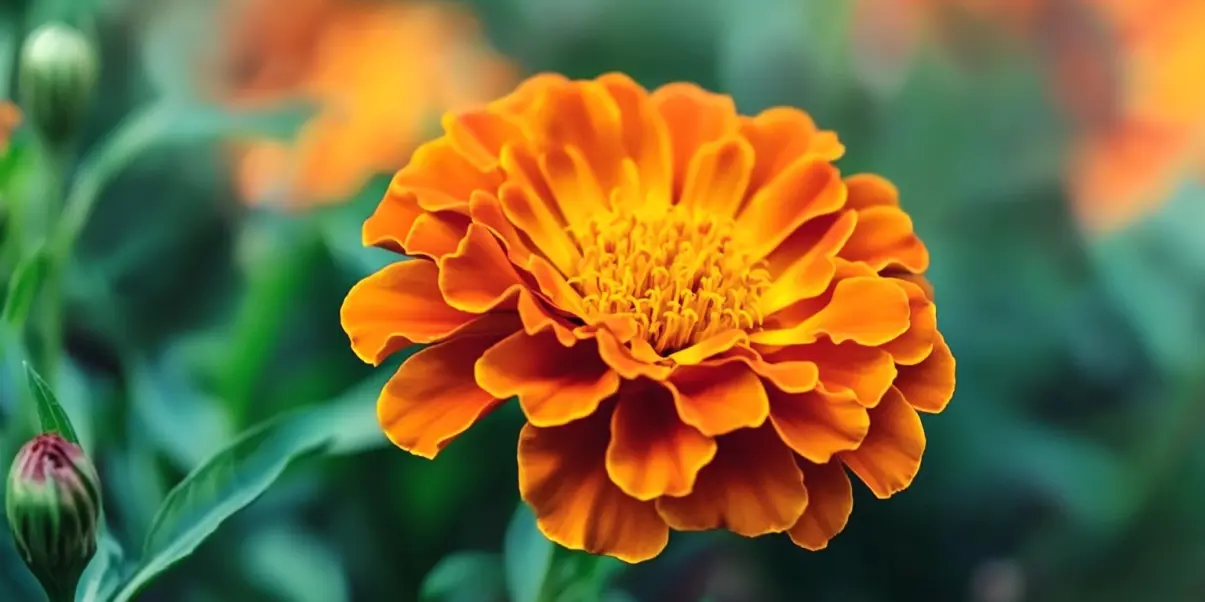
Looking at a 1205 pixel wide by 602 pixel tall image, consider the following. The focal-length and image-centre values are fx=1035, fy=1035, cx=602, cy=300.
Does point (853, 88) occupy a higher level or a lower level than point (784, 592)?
higher

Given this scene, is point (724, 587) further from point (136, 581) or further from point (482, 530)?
point (136, 581)

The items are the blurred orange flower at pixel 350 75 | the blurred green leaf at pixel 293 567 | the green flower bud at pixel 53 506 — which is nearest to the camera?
the green flower bud at pixel 53 506

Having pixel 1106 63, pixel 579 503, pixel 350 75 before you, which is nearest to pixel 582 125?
pixel 579 503

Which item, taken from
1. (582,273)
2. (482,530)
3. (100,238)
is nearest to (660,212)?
(582,273)

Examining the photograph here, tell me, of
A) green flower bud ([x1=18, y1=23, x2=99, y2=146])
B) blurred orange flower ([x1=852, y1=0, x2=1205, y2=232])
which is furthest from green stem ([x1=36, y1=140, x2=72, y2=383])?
blurred orange flower ([x1=852, y1=0, x2=1205, y2=232])

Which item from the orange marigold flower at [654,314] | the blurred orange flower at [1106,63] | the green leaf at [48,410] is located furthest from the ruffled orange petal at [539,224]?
the blurred orange flower at [1106,63]

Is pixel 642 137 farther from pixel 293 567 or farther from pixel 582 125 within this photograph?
pixel 293 567

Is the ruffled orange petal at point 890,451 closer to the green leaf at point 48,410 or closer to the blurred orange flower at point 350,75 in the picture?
the green leaf at point 48,410
